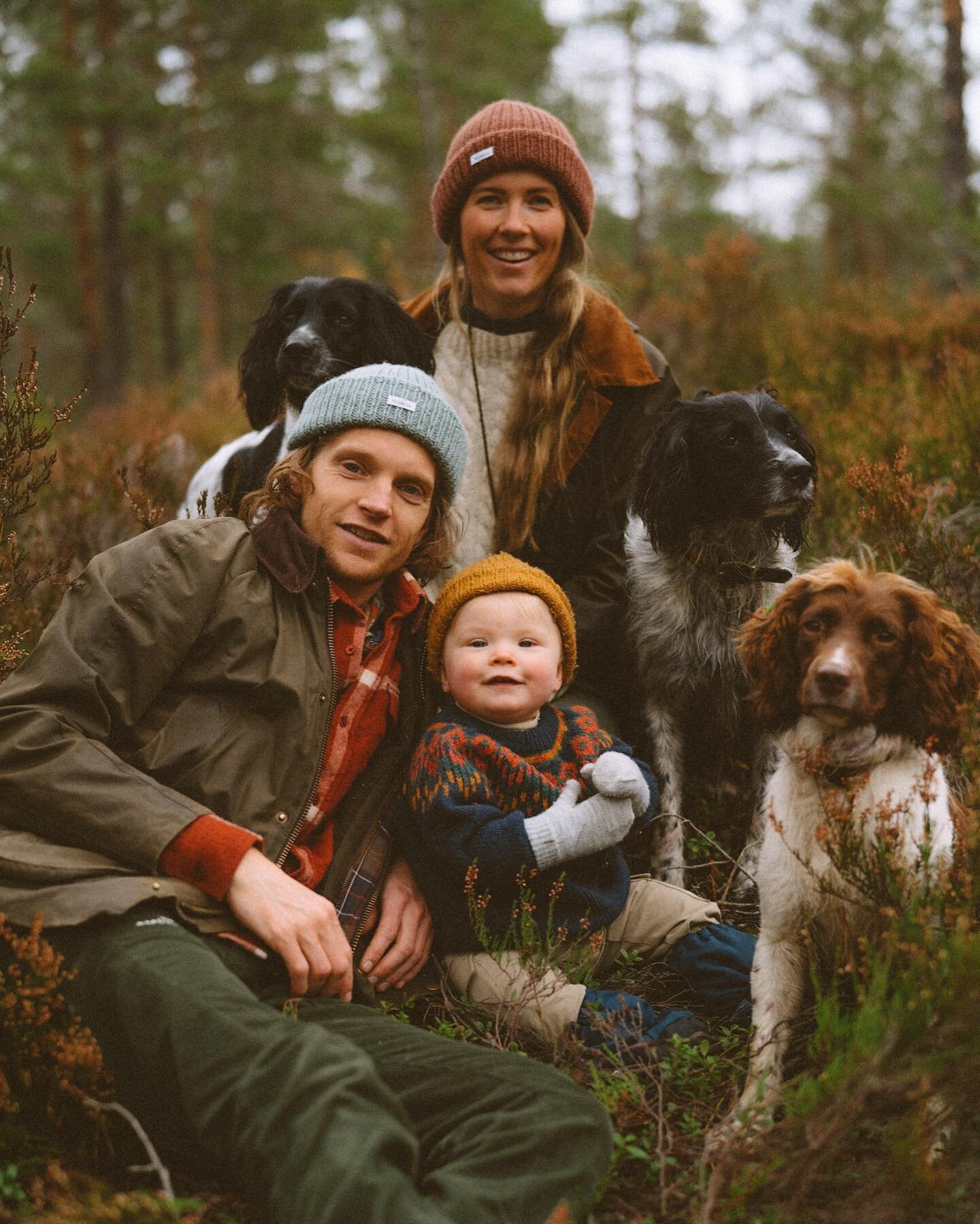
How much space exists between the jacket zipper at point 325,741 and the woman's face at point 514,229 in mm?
1986

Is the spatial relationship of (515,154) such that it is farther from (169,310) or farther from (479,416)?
(169,310)

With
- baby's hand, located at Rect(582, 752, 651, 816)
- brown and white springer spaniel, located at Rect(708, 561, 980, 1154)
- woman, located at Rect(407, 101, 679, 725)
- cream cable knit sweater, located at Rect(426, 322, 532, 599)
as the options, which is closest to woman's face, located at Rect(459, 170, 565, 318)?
woman, located at Rect(407, 101, 679, 725)

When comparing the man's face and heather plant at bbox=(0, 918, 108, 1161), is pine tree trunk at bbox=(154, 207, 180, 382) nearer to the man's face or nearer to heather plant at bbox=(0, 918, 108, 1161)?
the man's face

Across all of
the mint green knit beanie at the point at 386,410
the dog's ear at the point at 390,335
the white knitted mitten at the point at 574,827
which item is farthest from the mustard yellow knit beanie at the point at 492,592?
the dog's ear at the point at 390,335

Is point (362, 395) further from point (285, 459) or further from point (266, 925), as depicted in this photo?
point (266, 925)

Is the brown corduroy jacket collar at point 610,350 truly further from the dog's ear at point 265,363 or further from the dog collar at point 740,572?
the dog's ear at point 265,363

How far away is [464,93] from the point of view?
1888 centimetres

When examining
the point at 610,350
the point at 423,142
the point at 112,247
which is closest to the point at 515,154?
the point at 610,350

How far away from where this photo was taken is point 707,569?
3914mm

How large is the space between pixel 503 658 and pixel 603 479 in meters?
1.56

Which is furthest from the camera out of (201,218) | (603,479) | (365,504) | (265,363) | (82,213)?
(201,218)

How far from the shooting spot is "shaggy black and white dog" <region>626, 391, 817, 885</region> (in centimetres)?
376

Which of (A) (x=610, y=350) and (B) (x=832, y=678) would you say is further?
(A) (x=610, y=350)

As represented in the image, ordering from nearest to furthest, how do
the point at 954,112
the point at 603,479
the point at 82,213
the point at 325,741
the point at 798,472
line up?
the point at 325,741
the point at 798,472
the point at 603,479
the point at 954,112
the point at 82,213
